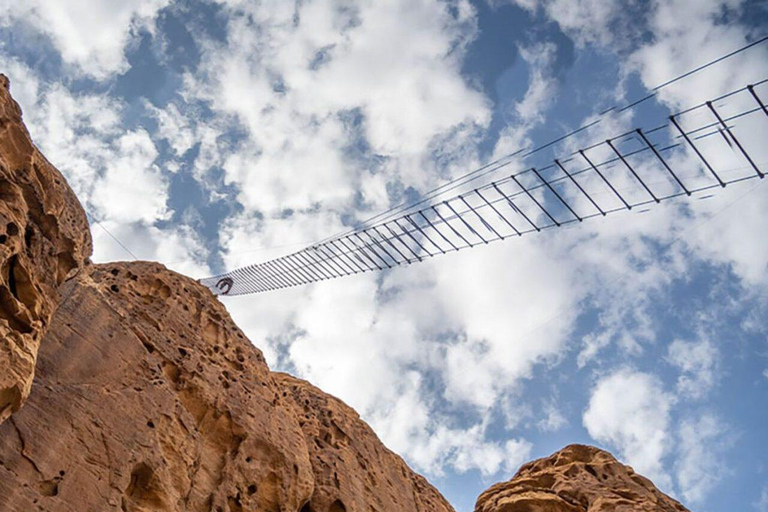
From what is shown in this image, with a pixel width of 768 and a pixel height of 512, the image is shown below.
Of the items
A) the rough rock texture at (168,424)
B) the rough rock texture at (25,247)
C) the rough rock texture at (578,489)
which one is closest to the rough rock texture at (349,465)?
the rough rock texture at (168,424)

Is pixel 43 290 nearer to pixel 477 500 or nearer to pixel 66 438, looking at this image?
pixel 66 438

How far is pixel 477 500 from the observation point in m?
28.5

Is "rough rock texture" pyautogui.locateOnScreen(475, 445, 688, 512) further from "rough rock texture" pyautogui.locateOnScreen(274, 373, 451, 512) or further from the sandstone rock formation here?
the sandstone rock formation

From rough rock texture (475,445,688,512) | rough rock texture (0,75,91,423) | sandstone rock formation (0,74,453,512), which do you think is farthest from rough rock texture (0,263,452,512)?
rough rock texture (475,445,688,512)

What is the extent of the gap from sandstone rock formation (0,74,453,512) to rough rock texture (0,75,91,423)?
3 cm

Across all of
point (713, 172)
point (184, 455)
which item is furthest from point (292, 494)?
point (713, 172)

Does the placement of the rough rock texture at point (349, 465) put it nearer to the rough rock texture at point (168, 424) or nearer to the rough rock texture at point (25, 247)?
the rough rock texture at point (168, 424)

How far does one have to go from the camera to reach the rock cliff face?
12.1 m

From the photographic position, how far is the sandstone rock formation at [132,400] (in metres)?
12.0

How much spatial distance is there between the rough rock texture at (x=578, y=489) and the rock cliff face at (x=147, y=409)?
0.29 ft

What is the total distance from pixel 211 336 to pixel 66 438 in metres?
7.91

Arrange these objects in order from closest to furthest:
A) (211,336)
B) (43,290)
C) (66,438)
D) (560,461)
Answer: (43,290) < (66,438) < (211,336) < (560,461)

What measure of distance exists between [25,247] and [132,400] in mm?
5127

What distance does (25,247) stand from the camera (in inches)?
471
